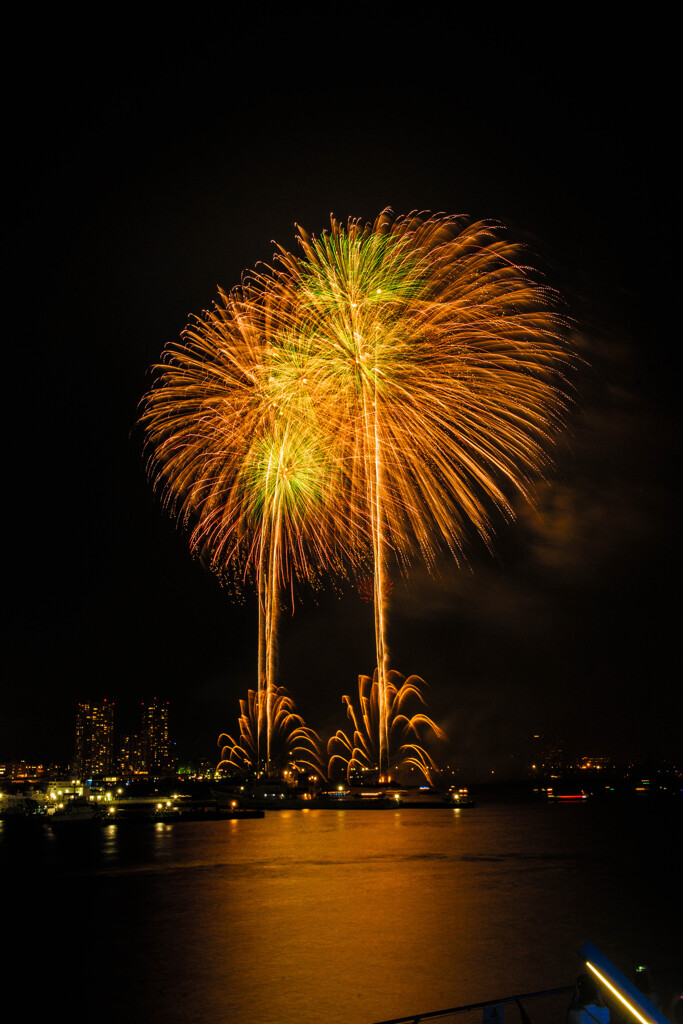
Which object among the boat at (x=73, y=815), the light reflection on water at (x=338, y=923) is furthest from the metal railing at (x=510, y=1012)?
the boat at (x=73, y=815)

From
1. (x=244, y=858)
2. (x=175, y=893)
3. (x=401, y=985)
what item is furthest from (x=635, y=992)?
(x=244, y=858)

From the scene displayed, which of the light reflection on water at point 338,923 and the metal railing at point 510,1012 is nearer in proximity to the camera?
the metal railing at point 510,1012

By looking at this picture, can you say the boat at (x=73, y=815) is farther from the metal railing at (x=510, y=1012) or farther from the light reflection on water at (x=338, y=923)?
the metal railing at (x=510, y=1012)

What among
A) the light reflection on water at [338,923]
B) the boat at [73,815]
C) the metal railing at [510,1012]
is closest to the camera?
the metal railing at [510,1012]

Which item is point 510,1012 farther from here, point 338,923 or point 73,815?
point 73,815

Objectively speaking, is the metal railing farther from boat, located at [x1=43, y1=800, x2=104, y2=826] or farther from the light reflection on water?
boat, located at [x1=43, y1=800, x2=104, y2=826]

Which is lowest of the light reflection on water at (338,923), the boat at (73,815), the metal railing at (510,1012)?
the boat at (73,815)

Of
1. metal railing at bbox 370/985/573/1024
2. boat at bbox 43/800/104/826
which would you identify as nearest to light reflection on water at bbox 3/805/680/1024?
metal railing at bbox 370/985/573/1024
